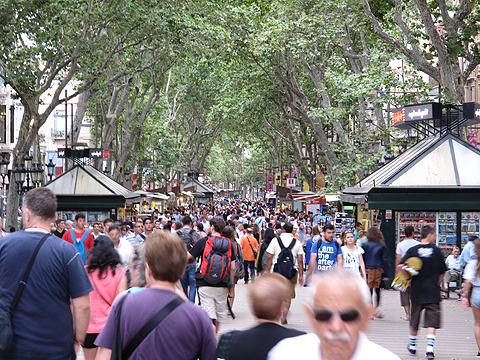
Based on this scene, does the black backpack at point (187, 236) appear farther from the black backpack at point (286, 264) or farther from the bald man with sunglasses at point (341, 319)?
the bald man with sunglasses at point (341, 319)

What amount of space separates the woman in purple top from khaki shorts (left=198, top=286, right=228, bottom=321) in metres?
5.24

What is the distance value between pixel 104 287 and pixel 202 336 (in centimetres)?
263

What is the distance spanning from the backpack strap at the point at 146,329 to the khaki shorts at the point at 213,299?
538cm

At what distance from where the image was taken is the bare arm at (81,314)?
163 inches

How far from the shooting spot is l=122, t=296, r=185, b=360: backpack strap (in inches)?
→ 135

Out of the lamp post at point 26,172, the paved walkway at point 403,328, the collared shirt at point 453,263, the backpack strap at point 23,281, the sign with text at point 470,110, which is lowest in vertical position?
the paved walkway at point 403,328

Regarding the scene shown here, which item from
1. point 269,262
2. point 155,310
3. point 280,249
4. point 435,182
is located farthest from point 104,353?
point 435,182

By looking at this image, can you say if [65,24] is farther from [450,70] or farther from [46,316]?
[46,316]

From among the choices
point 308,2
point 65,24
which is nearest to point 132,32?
point 65,24

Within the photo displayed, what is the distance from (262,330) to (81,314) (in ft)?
4.19

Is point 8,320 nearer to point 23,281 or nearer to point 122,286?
point 23,281

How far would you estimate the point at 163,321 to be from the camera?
344 cm

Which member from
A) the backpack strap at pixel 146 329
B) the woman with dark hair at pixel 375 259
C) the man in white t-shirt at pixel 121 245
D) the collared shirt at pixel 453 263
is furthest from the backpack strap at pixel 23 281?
the collared shirt at pixel 453 263

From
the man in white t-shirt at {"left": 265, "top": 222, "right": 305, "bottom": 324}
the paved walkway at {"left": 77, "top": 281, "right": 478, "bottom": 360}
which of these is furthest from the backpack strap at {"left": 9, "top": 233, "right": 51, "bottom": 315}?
the man in white t-shirt at {"left": 265, "top": 222, "right": 305, "bottom": 324}
